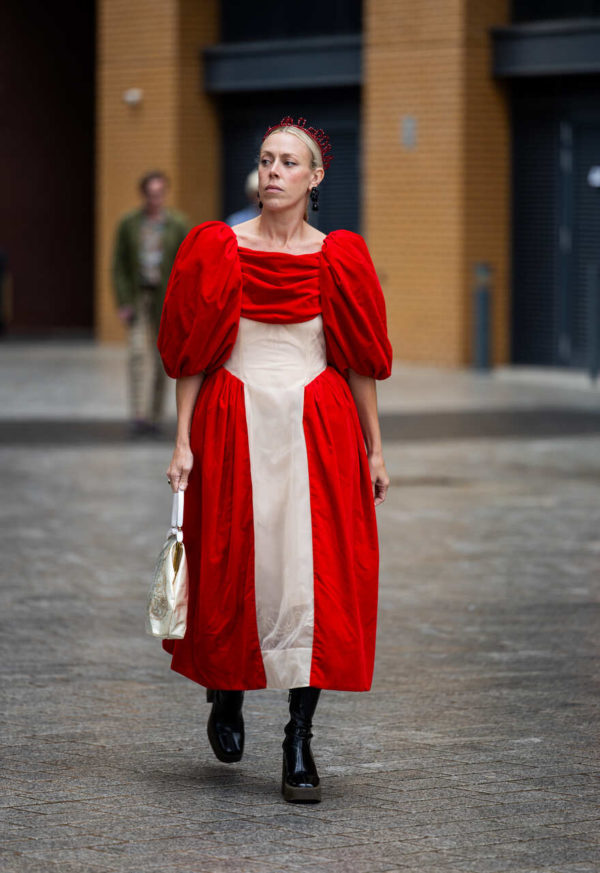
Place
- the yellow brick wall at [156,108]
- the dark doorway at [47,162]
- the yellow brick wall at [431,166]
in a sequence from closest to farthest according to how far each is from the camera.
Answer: the yellow brick wall at [431,166], the yellow brick wall at [156,108], the dark doorway at [47,162]

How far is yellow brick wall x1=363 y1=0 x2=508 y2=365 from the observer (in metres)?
21.0

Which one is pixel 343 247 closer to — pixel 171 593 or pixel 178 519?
pixel 178 519

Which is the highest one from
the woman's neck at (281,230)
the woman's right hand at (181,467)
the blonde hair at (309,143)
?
the blonde hair at (309,143)

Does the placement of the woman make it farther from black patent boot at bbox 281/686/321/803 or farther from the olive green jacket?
the olive green jacket

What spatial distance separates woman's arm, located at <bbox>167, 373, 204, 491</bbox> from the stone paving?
81cm

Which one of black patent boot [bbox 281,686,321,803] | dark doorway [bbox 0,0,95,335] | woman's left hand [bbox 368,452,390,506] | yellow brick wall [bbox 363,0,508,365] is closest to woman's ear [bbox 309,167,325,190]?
woman's left hand [bbox 368,452,390,506]

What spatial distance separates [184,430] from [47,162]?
2397cm

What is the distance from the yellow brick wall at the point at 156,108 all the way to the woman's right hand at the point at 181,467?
62.7ft

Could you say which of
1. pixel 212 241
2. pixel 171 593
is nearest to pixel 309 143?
pixel 212 241

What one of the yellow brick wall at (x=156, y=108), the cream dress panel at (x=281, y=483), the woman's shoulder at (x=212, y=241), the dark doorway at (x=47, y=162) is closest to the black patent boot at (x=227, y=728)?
the cream dress panel at (x=281, y=483)

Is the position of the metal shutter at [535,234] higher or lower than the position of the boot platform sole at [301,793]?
higher

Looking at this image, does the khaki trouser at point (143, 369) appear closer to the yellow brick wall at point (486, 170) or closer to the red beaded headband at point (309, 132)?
the yellow brick wall at point (486, 170)

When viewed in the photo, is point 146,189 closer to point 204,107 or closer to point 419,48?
point 419,48

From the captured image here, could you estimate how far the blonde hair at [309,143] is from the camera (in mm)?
5132
